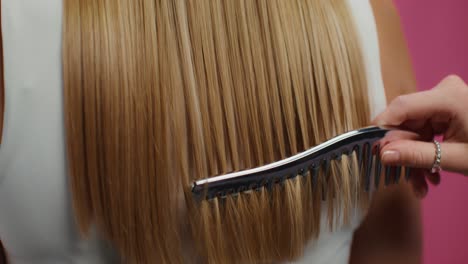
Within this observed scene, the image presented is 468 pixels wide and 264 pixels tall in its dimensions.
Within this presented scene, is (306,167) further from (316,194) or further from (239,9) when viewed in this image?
(239,9)

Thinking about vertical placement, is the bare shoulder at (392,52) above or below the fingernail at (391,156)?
above

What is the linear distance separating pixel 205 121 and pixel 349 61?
0.19m

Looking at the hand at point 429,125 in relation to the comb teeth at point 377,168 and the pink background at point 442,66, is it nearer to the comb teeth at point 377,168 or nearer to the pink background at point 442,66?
the comb teeth at point 377,168

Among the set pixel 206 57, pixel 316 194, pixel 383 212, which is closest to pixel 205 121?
pixel 206 57

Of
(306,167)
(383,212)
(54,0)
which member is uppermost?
(54,0)

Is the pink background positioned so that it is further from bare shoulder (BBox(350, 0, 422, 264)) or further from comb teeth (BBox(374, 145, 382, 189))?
comb teeth (BBox(374, 145, 382, 189))

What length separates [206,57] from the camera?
508 mm

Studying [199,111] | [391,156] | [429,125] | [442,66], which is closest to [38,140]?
[199,111]

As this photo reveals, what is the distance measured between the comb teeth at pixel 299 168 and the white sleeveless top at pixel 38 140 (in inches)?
2.5

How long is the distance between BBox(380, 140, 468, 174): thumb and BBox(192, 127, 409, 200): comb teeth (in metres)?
0.02

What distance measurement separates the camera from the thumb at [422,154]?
0.58 m

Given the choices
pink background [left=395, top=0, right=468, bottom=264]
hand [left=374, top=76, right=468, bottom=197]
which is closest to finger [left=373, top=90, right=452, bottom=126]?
hand [left=374, top=76, right=468, bottom=197]

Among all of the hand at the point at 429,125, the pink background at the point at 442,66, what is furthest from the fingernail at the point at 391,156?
the pink background at the point at 442,66

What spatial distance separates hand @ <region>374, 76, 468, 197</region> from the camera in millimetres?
584
